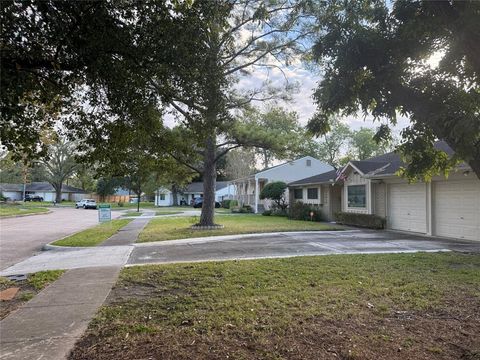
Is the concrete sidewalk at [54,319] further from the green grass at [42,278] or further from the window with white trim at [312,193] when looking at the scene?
the window with white trim at [312,193]

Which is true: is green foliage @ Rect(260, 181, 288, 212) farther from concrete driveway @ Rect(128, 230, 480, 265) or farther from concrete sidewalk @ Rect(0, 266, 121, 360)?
concrete sidewalk @ Rect(0, 266, 121, 360)

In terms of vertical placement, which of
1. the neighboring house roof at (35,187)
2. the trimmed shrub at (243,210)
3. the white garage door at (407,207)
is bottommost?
the trimmed shrub at (243,210)

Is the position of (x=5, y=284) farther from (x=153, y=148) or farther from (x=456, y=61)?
(x=456, y=61)

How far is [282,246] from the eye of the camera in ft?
43.3

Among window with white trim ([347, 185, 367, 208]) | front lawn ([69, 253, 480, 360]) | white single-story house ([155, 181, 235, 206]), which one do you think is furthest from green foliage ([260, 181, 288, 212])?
white single-story house ([155, 181, 235, 206])

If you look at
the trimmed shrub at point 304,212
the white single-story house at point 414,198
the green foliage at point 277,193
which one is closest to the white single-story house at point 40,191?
the green foliage at point 277,193

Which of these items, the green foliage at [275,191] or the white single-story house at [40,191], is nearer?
the green foliage at [275,191]

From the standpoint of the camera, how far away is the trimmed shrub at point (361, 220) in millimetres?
19062

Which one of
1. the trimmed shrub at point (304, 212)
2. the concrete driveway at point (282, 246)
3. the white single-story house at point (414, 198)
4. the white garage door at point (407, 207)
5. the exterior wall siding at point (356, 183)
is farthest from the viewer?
the trimmed shrub at point (304, 212)

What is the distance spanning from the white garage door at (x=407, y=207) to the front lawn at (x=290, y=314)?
26.5 feet

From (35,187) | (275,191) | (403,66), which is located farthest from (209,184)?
(35,187)

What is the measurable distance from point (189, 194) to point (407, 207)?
57708 millimetres

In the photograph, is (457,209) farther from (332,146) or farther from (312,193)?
(332,146)

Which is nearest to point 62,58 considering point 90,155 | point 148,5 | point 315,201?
point 148,5
